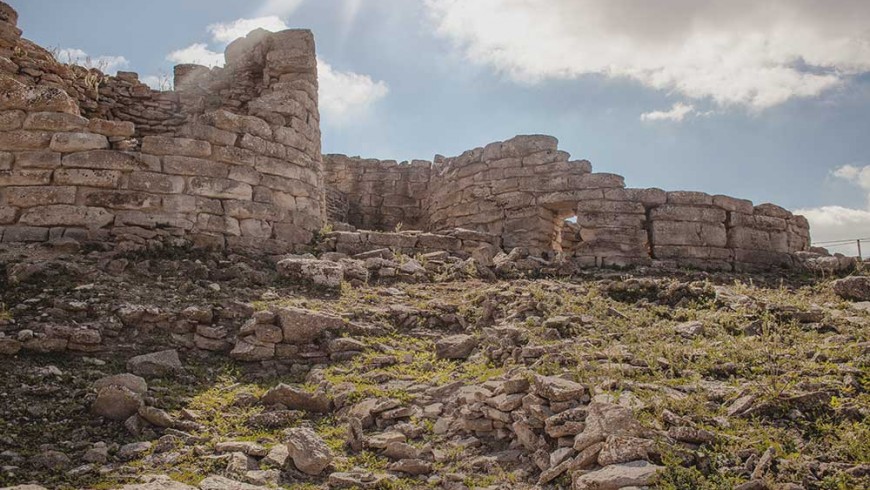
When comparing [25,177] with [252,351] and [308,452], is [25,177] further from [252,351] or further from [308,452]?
[308,452]

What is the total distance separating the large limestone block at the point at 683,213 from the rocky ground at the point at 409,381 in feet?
8.83

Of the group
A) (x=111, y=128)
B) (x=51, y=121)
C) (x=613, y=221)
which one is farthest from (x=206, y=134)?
(x=613, y=221)

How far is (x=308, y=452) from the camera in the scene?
14.2ft

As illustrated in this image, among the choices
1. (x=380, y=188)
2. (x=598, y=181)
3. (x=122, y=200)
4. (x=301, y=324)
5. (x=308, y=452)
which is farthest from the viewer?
(x=380, y=188)

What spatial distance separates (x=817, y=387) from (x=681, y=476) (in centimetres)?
145

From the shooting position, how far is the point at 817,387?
14.0 ft

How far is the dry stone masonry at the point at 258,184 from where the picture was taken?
26.3ft

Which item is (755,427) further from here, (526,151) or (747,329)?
(526,151)

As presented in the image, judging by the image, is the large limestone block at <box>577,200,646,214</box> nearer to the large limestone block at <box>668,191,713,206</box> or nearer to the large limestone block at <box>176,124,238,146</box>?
the large limestone block at <box>668,191,713,206</box>

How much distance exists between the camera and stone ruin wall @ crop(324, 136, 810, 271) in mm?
10742

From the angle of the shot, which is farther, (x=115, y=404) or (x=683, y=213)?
(x=683, y=213)

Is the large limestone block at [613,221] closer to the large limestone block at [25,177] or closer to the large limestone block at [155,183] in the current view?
the large limestone block at [155,183]

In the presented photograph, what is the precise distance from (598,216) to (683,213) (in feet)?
4.73

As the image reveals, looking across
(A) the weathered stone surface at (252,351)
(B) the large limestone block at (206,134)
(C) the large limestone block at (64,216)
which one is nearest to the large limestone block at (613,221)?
→ (B) the large limestone block at (206,134)
